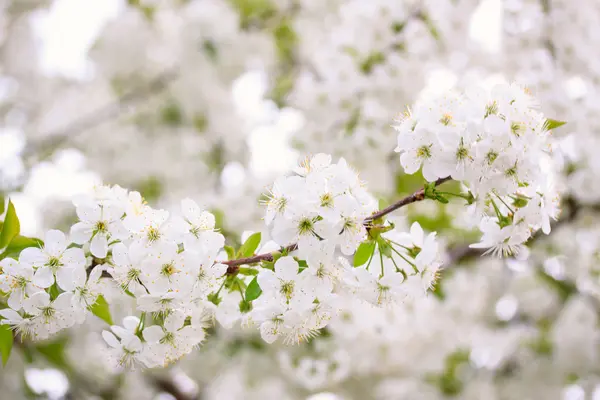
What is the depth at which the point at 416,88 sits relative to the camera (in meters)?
3.39

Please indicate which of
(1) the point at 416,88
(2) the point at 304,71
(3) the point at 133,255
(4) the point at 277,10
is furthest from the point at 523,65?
(3) the point at 133,255

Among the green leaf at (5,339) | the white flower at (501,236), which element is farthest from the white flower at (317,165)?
the green leaf at (5,339)

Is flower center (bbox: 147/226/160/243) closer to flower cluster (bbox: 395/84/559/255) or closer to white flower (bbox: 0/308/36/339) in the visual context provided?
white flower (bbox: 0/308/36/339)

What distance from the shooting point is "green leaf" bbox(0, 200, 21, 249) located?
5.36 feet

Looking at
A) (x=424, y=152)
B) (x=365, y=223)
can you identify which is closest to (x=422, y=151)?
(x=424, y=152)

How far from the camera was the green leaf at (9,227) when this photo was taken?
163 centimetres

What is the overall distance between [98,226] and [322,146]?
1914 mm

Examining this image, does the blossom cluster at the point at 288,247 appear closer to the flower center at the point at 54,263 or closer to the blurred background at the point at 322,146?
the flower center at the point at 54,263

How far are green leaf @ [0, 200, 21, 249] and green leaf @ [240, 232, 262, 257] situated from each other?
58cm

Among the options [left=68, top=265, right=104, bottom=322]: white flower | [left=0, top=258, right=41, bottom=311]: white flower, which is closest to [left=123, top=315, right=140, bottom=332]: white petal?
[left=68, top=265, right=104, bottom=322]: white flower

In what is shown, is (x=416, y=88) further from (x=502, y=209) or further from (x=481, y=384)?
(x=481, y=384)

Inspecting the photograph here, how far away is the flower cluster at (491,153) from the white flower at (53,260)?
837mm

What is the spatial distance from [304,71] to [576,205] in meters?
2.17

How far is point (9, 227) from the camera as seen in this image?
1.65 metres
